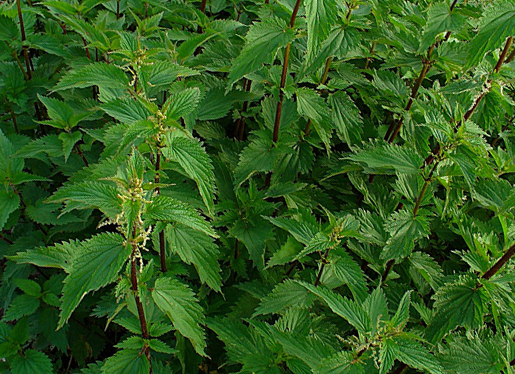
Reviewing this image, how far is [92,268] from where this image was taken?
1367 millimetres

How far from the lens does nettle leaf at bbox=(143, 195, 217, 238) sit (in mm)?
1404

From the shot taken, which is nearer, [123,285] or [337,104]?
[123,285]

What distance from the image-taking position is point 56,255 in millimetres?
2004

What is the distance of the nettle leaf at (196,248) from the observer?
180cm

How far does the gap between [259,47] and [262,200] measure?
886 millimetres

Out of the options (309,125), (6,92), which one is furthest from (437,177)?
(6,92)

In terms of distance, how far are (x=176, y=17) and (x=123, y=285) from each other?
2.16 metres

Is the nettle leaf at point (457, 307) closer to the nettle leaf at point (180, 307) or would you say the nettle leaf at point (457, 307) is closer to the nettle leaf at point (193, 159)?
the nettle leaf at point (180, 307)

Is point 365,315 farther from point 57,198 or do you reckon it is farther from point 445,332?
point 57,198

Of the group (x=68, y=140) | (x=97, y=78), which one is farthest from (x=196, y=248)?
(x=68, y=140)

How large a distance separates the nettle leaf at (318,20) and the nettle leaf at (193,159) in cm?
63

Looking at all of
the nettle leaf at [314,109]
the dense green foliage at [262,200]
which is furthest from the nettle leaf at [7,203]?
the nettle leaf at [314,109]

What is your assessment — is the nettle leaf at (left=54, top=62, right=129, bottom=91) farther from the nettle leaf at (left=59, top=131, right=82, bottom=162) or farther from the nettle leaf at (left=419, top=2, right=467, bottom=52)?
the nettle leaf at (left=419, top=2, right=467, bottom=52)

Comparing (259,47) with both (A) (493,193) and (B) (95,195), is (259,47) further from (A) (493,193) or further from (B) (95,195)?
(A) (493,193)
